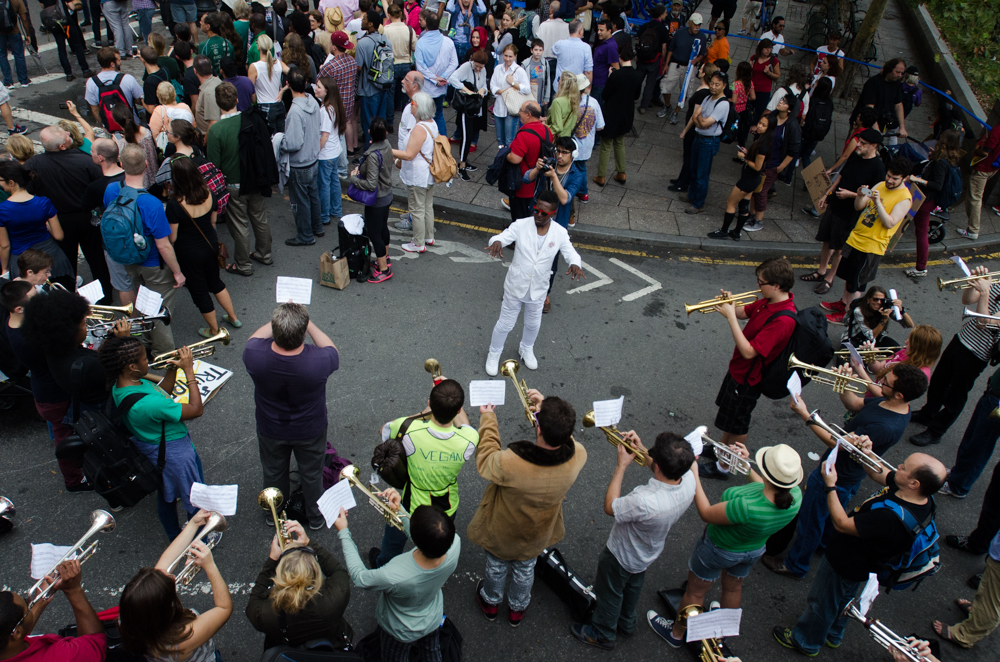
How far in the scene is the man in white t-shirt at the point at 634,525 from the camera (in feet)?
11.9

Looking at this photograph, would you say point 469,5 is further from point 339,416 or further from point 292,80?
point 339,416

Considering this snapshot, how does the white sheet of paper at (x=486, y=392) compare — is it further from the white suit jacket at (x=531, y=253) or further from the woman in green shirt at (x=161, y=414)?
the white suit jacket at (x=531, y=253)

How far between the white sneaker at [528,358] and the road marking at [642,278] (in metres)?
1.85

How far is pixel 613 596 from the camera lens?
13.4ft

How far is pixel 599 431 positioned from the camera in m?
6.09

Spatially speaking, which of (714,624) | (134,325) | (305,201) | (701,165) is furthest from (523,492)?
(701,165)

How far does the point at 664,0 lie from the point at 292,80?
432 inches

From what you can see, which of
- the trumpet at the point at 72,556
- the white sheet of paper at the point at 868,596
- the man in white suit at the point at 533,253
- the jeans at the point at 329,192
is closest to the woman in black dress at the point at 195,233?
the jeans at the point at 329,192

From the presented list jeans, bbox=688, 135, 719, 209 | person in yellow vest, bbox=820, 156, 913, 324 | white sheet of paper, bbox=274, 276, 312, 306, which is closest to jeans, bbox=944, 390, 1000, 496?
person in yellow vest, bbox=820, 156, 913, 324

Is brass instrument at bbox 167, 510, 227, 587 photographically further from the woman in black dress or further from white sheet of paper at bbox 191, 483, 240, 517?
the woman in black dress

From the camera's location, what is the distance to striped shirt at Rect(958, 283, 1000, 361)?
18.4ft

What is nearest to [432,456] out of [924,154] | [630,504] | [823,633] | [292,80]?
[630,504]

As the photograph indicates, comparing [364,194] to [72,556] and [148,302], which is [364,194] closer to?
[148,302]

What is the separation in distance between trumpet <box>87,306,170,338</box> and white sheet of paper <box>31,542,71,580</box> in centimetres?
215
